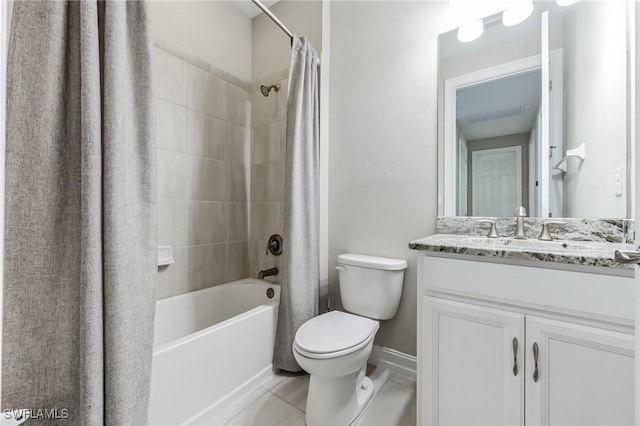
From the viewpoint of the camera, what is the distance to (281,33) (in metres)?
2.29

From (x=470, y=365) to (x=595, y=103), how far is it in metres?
1.25

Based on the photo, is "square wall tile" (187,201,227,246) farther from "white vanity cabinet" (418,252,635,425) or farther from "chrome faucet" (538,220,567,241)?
"chrome faucet" (538,220,567,241)

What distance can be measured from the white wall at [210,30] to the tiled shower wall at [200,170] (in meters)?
0.08

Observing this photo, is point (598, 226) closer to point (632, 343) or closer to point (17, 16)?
point (632, 343)

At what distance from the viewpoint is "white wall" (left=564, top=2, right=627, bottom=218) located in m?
1.22

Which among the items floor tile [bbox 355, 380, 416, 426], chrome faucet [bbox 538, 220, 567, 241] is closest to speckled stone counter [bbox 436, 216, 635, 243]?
chrome faucet [bbox 538, 220, 567, 241]

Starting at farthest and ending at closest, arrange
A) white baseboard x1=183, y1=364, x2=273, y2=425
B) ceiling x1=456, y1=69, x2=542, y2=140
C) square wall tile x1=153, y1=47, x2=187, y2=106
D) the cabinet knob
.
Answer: square wall tile x1=153, y1=47, x2=187, y2=106 < ceiling x1=456, y1=69, x2=542, y2=140 < white baseboard x1=183, y1=364, x2=273, y2=425 < the cabinet knob

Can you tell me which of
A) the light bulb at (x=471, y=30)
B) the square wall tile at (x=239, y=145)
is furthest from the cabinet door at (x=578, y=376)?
the square wall tile at (x=239, y=145)

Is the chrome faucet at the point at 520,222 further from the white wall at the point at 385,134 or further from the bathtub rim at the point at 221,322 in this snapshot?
the bathtub rim at the point at 221,322

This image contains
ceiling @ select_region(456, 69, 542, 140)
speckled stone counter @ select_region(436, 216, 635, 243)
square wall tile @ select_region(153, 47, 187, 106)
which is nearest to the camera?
speckled stone counter @ select_region(436, 216, 635, 243)

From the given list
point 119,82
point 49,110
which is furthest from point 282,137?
point 49,110

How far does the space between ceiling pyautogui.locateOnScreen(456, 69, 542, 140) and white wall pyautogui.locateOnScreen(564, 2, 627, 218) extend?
14cm

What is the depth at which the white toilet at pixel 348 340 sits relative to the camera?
1.24 m

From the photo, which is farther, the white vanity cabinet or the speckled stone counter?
the speckled stone counter
